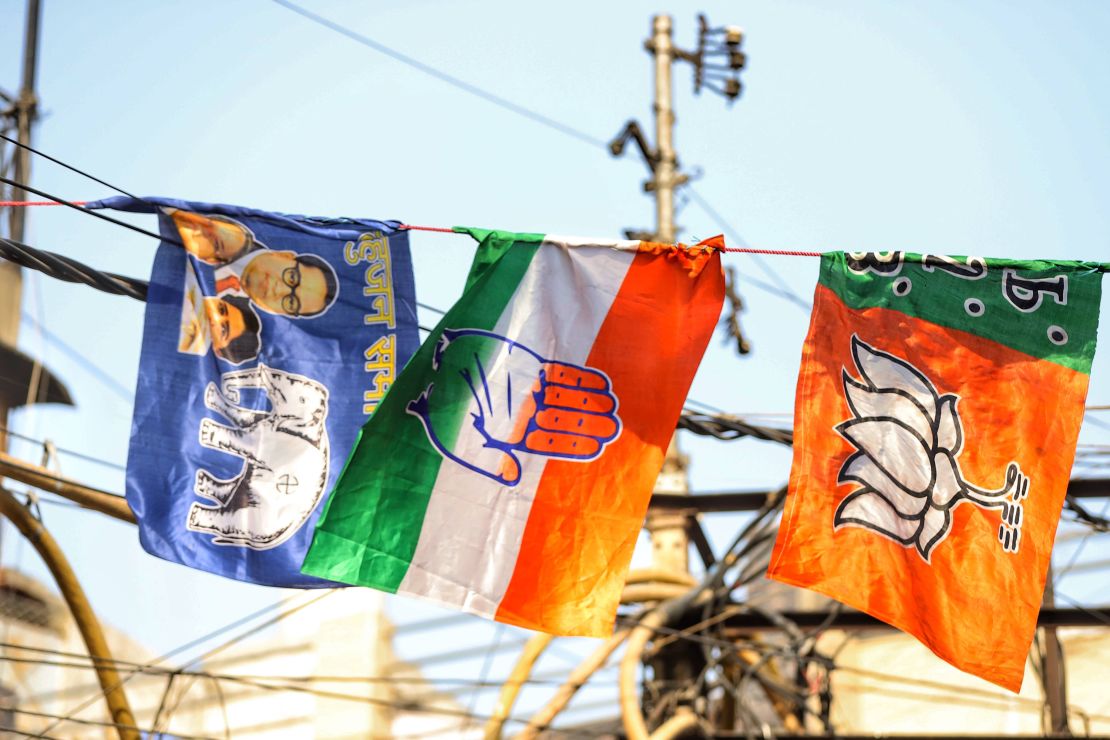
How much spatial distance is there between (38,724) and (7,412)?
773 cm

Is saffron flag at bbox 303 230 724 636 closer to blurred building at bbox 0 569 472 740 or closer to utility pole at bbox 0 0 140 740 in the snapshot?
utility pole at bbox 0 0 140 740

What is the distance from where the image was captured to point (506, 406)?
25.6ft

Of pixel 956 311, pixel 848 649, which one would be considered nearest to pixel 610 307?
pixel 956 311

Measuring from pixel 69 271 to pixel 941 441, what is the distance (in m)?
5.15

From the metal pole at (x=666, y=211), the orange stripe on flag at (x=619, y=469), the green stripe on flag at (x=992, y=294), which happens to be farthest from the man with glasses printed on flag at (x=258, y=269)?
the metal pole at (x=666, y=211)

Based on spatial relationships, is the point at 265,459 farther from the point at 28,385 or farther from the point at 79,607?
the point at 28,385

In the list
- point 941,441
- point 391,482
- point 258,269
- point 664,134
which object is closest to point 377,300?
point 258,269

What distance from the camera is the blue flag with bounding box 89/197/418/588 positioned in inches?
303

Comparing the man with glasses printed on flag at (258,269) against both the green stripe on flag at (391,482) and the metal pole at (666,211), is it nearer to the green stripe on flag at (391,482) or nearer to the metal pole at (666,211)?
the green stripe on flag at (391,482)

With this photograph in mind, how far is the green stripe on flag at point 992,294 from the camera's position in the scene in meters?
8.12

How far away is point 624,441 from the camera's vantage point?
310 inches

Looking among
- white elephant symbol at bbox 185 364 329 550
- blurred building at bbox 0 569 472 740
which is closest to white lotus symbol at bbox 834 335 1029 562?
white elephant symbol at bbox 185 364 329 550

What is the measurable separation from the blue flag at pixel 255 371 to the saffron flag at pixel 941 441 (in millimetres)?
2501

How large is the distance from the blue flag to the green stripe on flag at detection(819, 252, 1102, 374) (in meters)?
2.68
